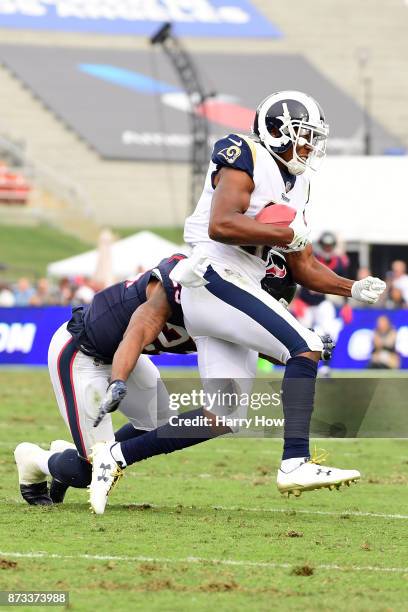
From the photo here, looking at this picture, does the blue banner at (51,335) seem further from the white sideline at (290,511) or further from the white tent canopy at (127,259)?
the white sideline at (290,511)

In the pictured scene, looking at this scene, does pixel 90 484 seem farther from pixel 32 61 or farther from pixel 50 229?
pixel 32 61

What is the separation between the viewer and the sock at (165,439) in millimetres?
6074

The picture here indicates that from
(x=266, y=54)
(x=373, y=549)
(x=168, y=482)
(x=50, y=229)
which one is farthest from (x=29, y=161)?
(x=373, y=549)

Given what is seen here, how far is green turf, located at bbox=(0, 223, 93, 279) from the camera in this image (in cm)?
3120

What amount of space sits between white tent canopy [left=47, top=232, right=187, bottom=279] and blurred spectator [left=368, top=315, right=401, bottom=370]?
257 inches

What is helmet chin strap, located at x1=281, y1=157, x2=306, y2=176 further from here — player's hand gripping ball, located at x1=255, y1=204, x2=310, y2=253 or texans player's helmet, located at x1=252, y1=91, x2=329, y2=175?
player's hand gripping ball, located at x1=255, y1=204, x2=310, y2=253

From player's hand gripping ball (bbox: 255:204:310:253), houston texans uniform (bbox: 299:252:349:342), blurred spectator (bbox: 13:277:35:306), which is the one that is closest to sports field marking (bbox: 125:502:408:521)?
player's hand gripping ball (bbox: 255:204:310:253)

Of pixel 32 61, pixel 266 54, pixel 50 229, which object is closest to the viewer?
pixel 50 229

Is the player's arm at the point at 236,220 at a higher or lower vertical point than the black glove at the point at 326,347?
higher

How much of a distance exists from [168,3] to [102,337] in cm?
3792

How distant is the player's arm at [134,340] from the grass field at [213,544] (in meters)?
0.53

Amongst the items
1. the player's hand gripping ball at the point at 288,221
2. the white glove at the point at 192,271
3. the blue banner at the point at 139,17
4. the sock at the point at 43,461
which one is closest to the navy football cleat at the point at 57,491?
the sock at the point at 43,461

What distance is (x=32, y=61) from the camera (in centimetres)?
3872

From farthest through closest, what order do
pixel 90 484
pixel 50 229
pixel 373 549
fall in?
pixel 50 229, pixel 90 484, pixel 373 549
